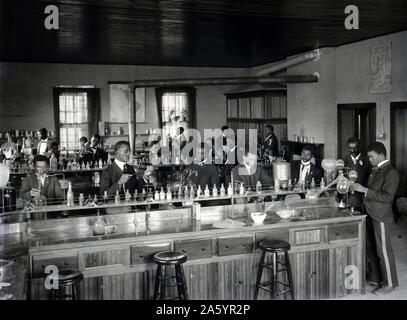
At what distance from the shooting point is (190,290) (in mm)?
5309

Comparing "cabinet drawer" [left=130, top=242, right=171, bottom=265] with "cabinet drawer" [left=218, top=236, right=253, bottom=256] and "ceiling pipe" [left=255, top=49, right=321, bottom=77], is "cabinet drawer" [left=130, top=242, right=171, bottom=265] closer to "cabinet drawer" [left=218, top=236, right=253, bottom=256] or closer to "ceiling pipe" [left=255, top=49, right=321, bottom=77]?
"cabinet drawer" [left=218, top=236, right=253, bottom=256]

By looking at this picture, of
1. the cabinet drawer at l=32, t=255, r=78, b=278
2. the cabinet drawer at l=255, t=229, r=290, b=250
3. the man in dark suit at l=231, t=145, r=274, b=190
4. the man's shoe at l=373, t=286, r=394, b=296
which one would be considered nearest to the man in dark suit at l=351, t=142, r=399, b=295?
the man's shoe at l=373, t=286, r=394, b=296

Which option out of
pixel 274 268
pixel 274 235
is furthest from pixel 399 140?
pixel 274 268

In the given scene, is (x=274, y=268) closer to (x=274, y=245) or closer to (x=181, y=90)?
(x=274, y=245)

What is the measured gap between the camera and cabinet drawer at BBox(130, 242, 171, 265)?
5.12 m

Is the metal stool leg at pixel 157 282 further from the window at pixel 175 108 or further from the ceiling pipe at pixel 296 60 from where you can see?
the window at pixel 175 108

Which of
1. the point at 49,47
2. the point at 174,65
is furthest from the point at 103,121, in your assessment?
the point at 49,47

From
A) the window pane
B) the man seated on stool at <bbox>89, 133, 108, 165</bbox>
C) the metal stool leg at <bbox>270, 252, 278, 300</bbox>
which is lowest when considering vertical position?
the metal stool leg at <bbox>270, 252, 278, 300</bbox>

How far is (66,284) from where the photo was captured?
4355mm

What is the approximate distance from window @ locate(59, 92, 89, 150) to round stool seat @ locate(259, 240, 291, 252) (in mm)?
10681

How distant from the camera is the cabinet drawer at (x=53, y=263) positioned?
4.74m

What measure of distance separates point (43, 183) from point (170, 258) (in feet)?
8.26

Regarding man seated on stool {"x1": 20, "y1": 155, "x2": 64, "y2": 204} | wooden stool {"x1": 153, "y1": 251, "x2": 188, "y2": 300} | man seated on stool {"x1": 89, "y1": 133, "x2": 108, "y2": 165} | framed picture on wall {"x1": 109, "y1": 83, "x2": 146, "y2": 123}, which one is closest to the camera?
wooden stool {"x1": 153, "y1": 251, "x2": 188, "y2": 300}

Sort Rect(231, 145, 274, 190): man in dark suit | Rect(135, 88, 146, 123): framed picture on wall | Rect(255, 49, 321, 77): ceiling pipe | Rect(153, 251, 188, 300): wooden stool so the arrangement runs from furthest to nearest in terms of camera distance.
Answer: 1. Rect(135, 88, 146, 123): framed picture on wall
2. Rect(255, 49, 321, 77): ceiling pipe
3. Rect(231, 145, 274, 190): man in dark suit
4. Rect(153, 251, 188, 300): wooden stool
